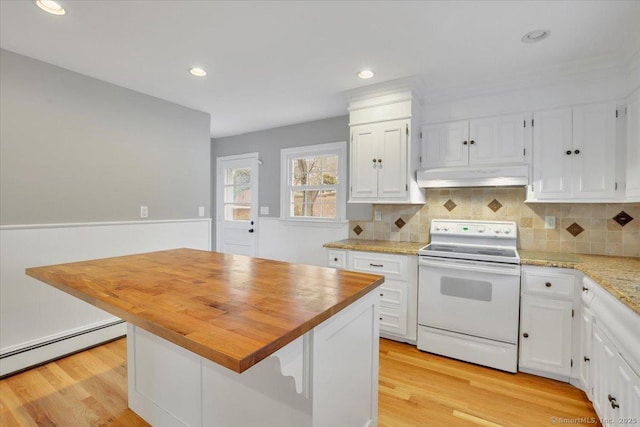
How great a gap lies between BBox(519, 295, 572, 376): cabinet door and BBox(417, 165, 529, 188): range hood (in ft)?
3.03

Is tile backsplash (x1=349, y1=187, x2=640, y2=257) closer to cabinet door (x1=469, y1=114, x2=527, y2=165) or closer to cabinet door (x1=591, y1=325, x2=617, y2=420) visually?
cabinet door (x1=469, y1=114, x2=527, y2=165)

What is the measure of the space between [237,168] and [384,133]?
271cm

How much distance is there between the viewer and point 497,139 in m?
2.62

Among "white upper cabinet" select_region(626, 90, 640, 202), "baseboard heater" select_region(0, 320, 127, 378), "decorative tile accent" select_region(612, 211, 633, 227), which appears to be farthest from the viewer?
"decorative tile accent" select_region(612, 211, 633, 227)

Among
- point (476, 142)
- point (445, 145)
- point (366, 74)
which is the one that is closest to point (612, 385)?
point (476, 142)

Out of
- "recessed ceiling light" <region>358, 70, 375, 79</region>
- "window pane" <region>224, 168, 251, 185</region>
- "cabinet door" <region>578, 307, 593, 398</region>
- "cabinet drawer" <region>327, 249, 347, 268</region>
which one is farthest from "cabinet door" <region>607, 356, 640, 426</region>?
"window pane" <region>224, 168, 251, 185</region>

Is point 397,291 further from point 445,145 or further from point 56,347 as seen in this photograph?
point 56,347

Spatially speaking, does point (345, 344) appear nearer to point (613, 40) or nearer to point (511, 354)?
point (511, 354)

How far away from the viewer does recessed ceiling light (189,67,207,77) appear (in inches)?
99.3

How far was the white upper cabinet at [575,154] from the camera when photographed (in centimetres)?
227

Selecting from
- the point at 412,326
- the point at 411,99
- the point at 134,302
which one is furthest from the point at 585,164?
the point at 134,302

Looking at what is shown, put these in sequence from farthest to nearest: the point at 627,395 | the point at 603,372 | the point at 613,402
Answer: the point at 603,372 < the point at 613,402 < the point at 627,395

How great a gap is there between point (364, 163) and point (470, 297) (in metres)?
1.52

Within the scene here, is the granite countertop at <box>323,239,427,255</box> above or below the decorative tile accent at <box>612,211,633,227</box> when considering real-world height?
below
